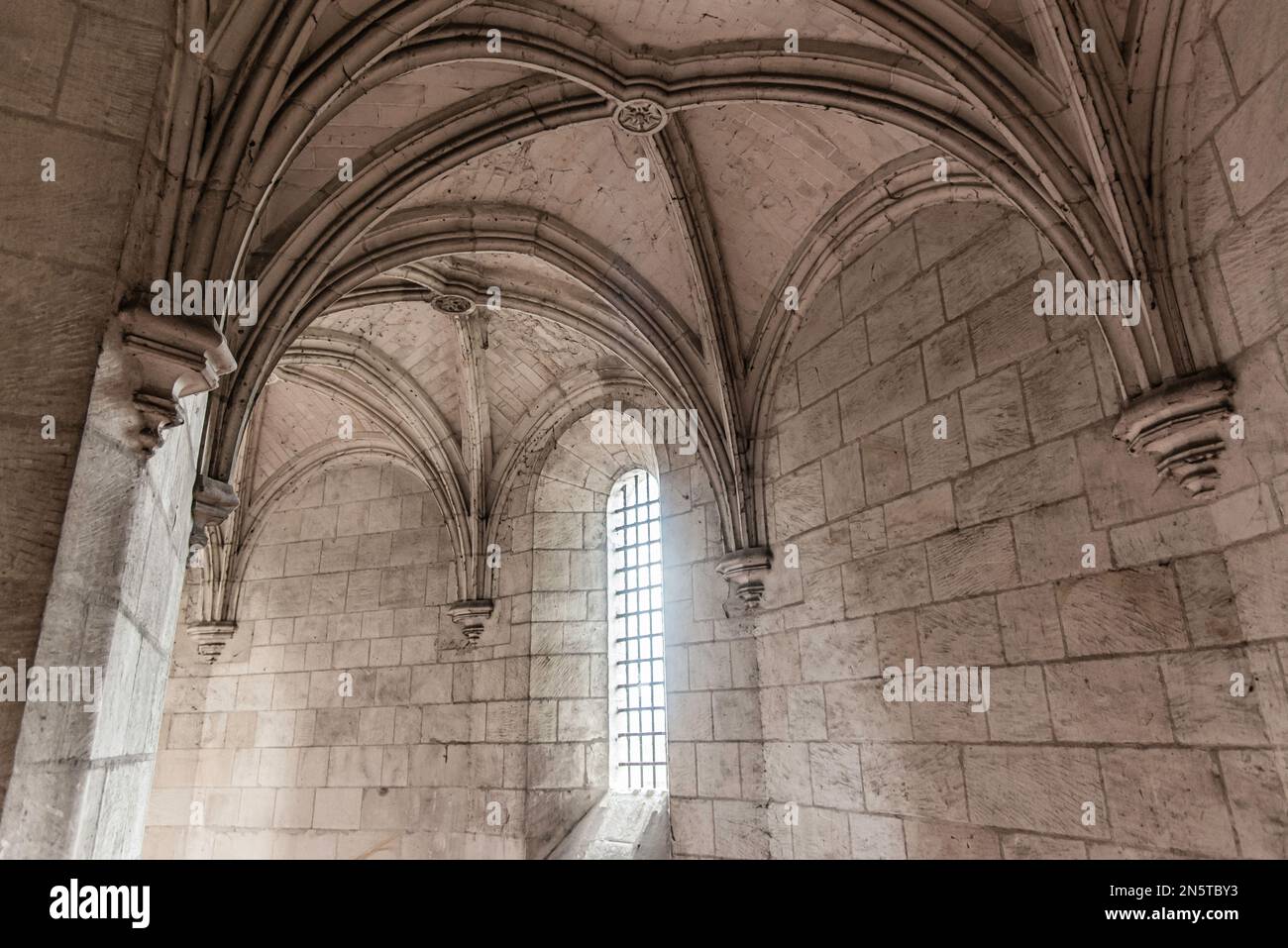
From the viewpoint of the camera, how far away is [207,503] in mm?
4906

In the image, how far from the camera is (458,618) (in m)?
9.65

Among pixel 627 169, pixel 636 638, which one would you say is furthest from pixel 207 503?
pixel 636 638

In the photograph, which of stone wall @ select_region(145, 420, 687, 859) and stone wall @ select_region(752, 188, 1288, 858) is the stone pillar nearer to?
stone wall @ select_region(752, 188, 1288, 858)

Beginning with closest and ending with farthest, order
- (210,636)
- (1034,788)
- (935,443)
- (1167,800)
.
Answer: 1. (1167,800)
2. (1034,788)
3. (935,443)
4. (210,636)

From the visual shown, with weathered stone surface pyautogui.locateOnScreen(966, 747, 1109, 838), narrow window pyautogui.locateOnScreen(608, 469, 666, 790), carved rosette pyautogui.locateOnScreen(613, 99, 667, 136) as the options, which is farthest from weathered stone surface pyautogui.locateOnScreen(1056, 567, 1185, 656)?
narrow window pyautogui.locateOnScreen(608, 469, 666, 790)

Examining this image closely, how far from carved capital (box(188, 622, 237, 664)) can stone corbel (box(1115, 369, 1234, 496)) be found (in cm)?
1100

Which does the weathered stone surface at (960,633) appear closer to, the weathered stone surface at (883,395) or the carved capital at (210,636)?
the weathered stone surface at (883,395)

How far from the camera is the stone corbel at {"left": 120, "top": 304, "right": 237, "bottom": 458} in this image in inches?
111

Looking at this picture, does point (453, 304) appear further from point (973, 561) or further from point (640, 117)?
point (973, 561)

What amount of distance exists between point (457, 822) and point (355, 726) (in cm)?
192

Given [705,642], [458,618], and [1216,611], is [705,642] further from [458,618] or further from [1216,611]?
[1216,611]

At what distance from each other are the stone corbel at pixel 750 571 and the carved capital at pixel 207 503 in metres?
3.92

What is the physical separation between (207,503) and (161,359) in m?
2.29
